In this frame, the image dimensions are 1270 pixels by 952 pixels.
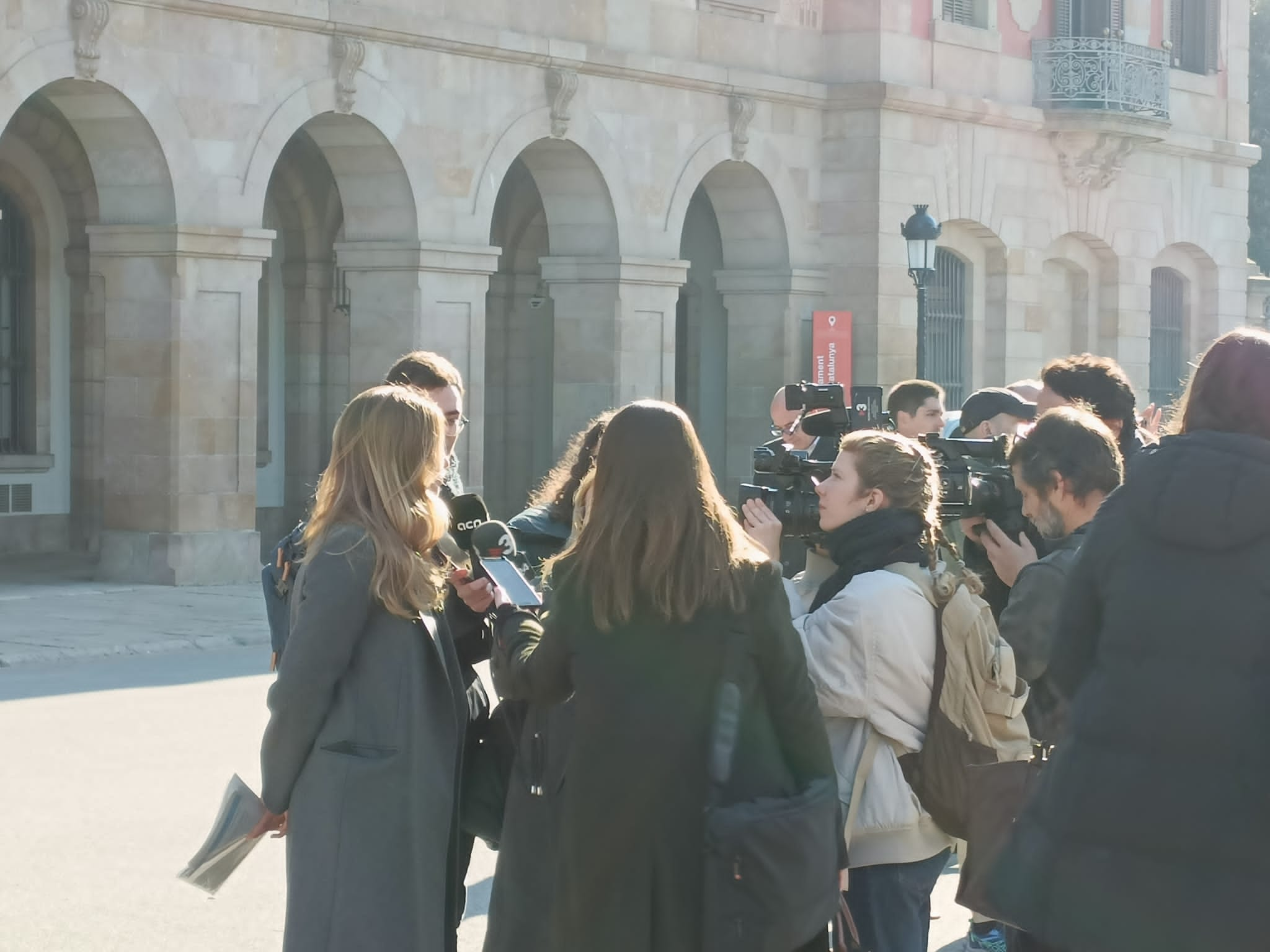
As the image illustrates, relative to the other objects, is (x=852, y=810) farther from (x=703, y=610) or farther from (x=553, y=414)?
(x=553, y=414)

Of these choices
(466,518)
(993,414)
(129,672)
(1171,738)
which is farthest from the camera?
(129,672)

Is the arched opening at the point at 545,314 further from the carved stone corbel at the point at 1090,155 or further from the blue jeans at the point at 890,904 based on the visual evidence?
the blue jeans at the point at 890,904

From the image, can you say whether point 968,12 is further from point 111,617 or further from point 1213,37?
point 111,617

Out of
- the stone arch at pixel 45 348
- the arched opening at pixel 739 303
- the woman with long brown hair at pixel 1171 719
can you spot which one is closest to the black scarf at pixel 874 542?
the woman with long brown hair at pixel 1171 719

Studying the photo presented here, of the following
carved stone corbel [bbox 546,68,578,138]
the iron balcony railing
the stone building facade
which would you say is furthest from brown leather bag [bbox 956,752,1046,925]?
the iron balcony railing

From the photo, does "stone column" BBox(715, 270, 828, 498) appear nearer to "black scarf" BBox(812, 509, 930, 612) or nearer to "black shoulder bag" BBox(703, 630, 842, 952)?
"black scarf" BBox(812, 509, 930, 612)

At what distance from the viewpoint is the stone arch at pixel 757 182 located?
23.0 m

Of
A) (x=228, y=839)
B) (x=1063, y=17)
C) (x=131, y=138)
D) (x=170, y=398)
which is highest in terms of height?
(x=1063, y=17)

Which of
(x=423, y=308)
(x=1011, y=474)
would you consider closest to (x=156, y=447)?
(x=423, y=308)

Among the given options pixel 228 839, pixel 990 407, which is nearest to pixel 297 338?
pixel 990 407

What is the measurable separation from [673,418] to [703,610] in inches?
14.2

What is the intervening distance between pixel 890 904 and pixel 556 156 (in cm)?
1754

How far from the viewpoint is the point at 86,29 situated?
16.9 meters

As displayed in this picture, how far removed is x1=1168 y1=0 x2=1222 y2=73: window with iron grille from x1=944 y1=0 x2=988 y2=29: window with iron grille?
5.18 meters
